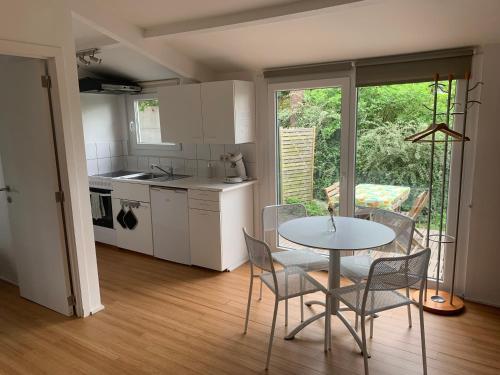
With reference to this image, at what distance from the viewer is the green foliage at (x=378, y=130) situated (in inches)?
127

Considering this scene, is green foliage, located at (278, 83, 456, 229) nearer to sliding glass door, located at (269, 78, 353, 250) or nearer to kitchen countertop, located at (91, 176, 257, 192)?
sliding glass door, located at (269, 78, 353, 250)

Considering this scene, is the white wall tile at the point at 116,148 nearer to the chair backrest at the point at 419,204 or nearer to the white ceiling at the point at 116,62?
the white ceiling at the point at 116,62

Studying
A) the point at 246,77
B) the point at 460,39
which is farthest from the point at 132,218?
the point at 460,39

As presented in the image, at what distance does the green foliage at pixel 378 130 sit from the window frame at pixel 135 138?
5.73 feet

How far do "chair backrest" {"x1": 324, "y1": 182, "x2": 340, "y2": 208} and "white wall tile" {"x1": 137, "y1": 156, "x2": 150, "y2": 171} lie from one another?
244 centimetres

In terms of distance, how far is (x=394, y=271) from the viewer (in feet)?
6.67

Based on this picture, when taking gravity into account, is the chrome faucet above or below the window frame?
below

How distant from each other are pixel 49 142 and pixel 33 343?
56.0 inches

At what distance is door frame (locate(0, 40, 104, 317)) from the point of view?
2662 millimetres

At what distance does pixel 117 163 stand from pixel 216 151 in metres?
1.63

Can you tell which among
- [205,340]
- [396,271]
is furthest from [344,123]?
[205,340]

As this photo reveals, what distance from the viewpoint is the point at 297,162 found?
→ 12.9 ft

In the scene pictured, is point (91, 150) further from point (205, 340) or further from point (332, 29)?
point (332, 29)

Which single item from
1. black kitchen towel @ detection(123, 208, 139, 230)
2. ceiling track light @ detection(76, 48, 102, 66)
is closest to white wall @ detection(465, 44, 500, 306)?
black kitchen towel @ detection(123, 208, 139, 230)
